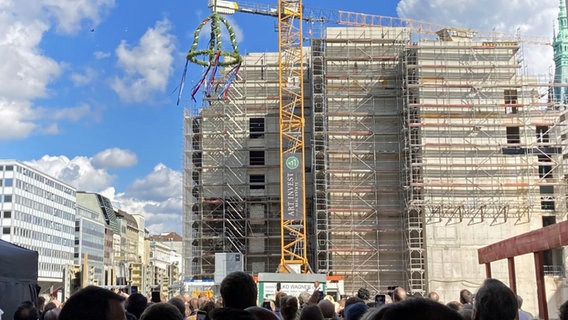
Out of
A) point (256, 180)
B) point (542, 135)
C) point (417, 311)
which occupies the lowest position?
point (417, 311)

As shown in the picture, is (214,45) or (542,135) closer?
(214,45)

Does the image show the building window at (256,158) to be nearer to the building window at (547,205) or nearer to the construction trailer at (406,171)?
the construction trailer at (406,171)

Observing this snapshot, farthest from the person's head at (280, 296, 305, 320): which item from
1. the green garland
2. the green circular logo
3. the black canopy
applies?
the green circular logo

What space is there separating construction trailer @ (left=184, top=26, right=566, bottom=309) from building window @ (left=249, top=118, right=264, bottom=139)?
2019mm

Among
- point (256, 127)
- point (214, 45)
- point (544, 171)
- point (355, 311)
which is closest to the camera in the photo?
point (355, 311)

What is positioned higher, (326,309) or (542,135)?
(542,135)

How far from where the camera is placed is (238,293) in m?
4.83

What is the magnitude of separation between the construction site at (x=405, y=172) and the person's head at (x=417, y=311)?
3787 cm

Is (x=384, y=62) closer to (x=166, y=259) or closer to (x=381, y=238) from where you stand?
(x=381, y=238)

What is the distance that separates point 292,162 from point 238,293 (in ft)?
127

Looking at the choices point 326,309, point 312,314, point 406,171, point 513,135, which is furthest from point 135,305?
point 513,135

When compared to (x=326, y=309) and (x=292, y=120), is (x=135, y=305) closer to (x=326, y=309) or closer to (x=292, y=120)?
(x=326, y=309)

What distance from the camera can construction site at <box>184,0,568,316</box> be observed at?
40.2 meters

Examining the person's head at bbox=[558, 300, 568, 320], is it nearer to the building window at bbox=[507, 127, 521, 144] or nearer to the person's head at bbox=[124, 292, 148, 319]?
the person's head at bbox=[124, 292, 148, 319]
